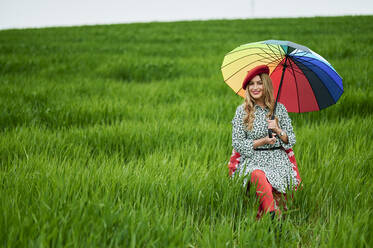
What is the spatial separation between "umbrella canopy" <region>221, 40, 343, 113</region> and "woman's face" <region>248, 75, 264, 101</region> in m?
0.15

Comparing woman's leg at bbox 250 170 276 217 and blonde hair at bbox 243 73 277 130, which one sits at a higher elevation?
blonde hair at bbox 243 73 277 130

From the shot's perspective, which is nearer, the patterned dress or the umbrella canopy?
the patterned dress

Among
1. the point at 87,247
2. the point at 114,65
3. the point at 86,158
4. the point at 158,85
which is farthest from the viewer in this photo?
the point at 114,65

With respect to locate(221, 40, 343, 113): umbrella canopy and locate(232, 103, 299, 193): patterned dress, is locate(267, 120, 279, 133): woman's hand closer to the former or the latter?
locate(232, 103, 299, 193): patterned dress

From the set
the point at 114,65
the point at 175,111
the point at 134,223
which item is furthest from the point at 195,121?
the point at 114,65

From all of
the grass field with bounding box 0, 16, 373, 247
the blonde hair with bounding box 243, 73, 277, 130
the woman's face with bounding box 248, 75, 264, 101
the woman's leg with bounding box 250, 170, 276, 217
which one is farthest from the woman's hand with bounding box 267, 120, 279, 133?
the grass field with bounding box 0, 16, 373, 247

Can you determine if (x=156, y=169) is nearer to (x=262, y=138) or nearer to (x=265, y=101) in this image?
(x=262, y=138)

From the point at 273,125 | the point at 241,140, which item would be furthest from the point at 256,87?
the point at 241,140

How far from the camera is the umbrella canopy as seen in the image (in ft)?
6.90

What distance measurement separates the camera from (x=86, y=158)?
2422mm

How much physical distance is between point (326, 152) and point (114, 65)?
5.08 metres

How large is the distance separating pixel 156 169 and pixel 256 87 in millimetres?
1046

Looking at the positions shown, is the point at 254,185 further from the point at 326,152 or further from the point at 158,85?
the point at 158,85

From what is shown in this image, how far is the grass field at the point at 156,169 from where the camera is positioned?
4.51ft
